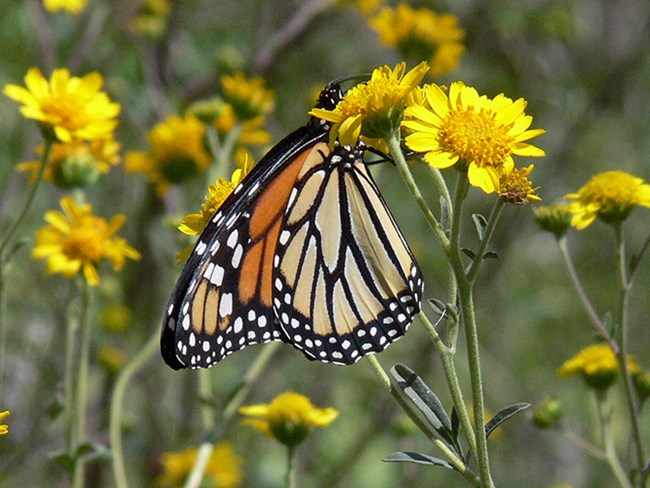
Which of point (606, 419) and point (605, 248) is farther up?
point (605, 248)

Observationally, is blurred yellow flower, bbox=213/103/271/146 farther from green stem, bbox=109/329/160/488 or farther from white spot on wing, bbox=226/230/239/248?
white spot on wing, bbox=226/230/239/248

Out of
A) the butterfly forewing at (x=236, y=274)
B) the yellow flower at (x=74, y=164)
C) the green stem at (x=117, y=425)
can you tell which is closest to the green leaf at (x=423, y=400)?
the butterfly forewing at (x=236, y=274)

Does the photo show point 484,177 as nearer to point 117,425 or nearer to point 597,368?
point 597,368

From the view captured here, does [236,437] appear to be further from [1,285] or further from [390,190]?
[1,285]

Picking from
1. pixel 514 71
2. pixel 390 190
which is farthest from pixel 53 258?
pixel 514 71

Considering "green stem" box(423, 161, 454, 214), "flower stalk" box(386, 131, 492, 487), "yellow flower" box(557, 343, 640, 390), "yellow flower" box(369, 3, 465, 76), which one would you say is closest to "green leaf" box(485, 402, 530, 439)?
"flower stalk" box(386, 131, 492, 487)

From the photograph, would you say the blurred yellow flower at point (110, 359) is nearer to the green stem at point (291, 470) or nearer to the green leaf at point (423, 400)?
the green stem at point (291, 470)
